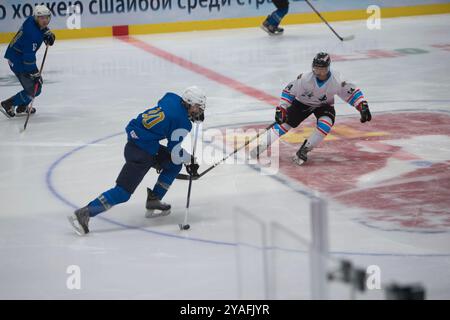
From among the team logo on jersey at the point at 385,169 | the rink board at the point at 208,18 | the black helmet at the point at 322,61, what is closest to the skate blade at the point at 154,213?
the team logo on jersey at the point at 385,169

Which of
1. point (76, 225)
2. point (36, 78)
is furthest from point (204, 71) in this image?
point (76, 225)

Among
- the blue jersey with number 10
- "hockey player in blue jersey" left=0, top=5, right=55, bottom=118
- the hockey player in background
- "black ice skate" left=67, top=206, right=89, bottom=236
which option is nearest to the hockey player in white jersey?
the blue jersey with number 10

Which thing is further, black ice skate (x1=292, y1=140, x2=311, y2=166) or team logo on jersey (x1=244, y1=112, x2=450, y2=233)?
black ice skate (x1=292, y1=140, x2=311, y2=166)

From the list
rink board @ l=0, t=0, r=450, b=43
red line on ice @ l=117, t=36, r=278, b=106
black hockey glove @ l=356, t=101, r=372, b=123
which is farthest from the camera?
rink board @ l=0, t=0, r=450, b=43

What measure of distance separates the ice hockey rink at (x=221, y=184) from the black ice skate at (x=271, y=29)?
147 centimetres

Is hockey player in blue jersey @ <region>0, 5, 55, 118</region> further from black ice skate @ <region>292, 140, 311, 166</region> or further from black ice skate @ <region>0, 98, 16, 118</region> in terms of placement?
black ice skate @ <region>292, 140, 311, 166</region>

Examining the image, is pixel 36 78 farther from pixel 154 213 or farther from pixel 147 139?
pixel 147 139

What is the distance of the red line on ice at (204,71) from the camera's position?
31.5 feet

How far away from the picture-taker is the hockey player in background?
43.7 feet

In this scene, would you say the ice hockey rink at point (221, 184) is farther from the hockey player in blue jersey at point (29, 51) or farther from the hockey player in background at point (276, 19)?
the hockey player in background at point (276, 19)

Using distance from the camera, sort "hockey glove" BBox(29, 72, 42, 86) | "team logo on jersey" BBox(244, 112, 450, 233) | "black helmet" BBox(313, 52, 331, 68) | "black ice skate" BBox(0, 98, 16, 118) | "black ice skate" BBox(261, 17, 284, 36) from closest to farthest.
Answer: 1. "team logo on jersey" BBox(244, 112, 450, 233)
2. "black helmet" BBox(313, 52, 331, 68)
3. "hockey glove" BBox(29, 72, 42, 86)
4. "black ice skate" BBox(0, 98, 16, 118)
5. "black ice skate" BBox(261, 17, 284, 36)

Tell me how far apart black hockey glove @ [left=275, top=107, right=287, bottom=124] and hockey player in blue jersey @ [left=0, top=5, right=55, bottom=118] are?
266 centimetres

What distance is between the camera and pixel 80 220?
18.0 feet
